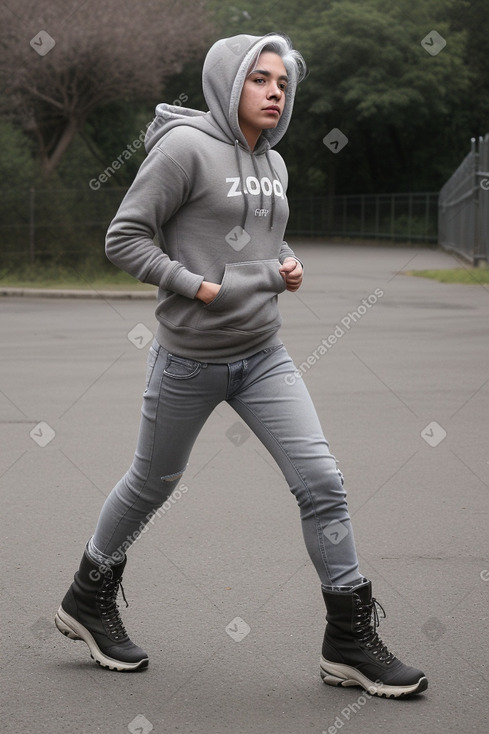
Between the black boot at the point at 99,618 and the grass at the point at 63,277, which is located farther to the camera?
the grass at the point at 63,277

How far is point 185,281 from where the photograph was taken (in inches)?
138

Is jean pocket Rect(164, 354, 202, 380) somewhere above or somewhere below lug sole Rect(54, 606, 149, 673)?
above

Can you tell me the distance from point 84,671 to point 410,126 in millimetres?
46954

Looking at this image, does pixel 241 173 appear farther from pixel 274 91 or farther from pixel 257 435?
pixel 257 435

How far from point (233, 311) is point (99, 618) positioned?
1104 mm

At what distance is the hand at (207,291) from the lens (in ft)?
11.6

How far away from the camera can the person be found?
3.55 meters

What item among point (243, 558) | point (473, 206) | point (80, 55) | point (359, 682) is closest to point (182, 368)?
point (359, 682)

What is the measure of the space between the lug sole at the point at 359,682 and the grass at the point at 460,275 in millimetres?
18852

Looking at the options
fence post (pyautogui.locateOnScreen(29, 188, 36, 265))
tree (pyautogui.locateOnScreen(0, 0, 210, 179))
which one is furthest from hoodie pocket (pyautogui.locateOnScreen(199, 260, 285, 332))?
tree (pyautogui.locateOnScreen(0, 0, 210, 179))

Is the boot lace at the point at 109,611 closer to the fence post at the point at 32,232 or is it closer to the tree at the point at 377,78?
the fence post at the point at 32,232

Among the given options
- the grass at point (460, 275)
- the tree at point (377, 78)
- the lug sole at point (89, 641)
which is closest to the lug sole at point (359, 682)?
the lug sole at point (89, 641)

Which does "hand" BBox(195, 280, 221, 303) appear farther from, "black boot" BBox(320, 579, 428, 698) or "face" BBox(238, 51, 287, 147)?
"black boot" BBox(320, 579, 428, 698)

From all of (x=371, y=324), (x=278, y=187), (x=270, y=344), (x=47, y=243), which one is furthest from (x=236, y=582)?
(x=47, y=243)
